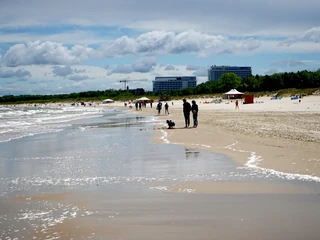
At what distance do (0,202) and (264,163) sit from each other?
6.54 meters

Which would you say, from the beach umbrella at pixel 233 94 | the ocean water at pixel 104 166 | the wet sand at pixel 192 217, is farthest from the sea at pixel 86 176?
the beach umbrella at pixel 233 94

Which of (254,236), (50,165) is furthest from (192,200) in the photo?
(50,165)

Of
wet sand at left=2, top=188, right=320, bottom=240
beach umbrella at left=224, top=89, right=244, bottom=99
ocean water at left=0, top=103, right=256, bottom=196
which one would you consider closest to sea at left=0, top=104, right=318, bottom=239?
ocean water at left=0, top=103, right=256, bottom=196

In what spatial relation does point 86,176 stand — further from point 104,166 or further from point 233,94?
point 233,94

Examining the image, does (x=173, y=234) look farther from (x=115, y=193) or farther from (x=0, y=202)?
(x=0, y=202)

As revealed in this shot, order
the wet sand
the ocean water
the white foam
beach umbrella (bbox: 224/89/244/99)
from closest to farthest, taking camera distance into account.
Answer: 1. the wet sand
2. the white foam
3. the ocean water
4. beach umbrella (bbox: 224/89/244/99)

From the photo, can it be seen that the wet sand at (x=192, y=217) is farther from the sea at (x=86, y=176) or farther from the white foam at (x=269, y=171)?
the white foam at (x=269, y=171)

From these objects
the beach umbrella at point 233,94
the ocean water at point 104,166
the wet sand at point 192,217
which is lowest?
the ocean water at point 104,166

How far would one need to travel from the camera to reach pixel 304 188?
300 inches

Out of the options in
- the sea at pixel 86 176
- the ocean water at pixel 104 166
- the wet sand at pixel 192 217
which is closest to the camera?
the wet sand at pixel 192 217

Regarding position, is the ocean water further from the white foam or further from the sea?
the white foam

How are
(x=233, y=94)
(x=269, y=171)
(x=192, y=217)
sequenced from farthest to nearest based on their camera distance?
(x=233, y=94) → (x=269, y=171) → (x=192, y=217)

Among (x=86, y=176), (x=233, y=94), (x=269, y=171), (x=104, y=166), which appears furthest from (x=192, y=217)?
(x=233, y=94)

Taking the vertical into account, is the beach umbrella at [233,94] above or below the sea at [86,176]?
above
